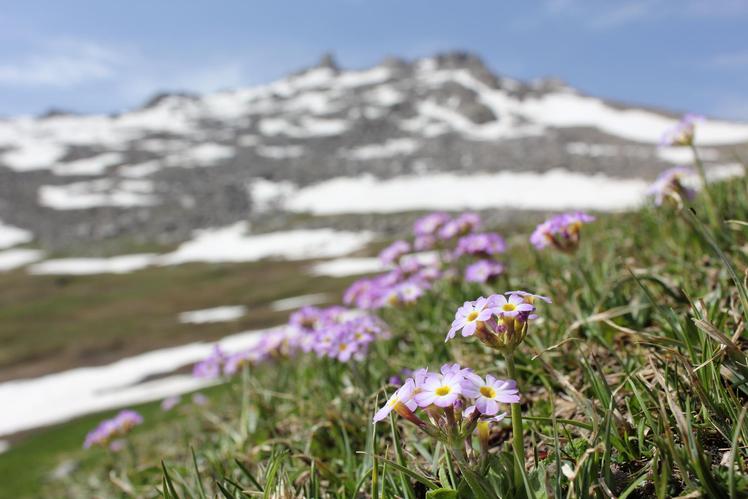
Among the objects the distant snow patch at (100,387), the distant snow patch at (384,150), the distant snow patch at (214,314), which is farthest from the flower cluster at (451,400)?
the distant snow patch at (384,150)

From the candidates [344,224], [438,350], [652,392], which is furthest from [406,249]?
[344,224]

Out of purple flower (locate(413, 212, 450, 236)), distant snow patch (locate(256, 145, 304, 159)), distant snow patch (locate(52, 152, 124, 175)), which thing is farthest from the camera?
distant snow patch (locate(256, 145, 304, 159))

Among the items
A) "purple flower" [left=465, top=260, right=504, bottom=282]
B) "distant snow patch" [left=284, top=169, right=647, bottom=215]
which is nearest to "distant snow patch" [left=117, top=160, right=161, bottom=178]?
"distant snow patch" [left=284, top=169, right=647, bottom=215]

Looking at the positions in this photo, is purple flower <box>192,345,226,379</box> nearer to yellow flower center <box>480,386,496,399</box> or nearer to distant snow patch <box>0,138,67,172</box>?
yellow flower center <box>480,386,496,399</box>

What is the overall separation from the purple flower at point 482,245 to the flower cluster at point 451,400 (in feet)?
12.3

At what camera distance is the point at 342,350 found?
13.0 feet

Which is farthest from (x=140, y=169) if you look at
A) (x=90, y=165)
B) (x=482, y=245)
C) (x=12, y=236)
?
(x=482, y=245)

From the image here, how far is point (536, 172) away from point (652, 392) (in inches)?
4786

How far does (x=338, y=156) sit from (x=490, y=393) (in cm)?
14497

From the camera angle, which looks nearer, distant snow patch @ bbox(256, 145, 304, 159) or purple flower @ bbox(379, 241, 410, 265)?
purple flower @ bbox(379, 241, 410, 265)

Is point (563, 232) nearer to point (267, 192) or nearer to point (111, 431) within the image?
point (111, 431)

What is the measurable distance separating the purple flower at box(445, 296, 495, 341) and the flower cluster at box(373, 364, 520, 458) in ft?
0.50

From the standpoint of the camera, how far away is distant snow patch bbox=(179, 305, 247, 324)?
51.8 meters

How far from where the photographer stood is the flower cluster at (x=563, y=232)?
386cm
